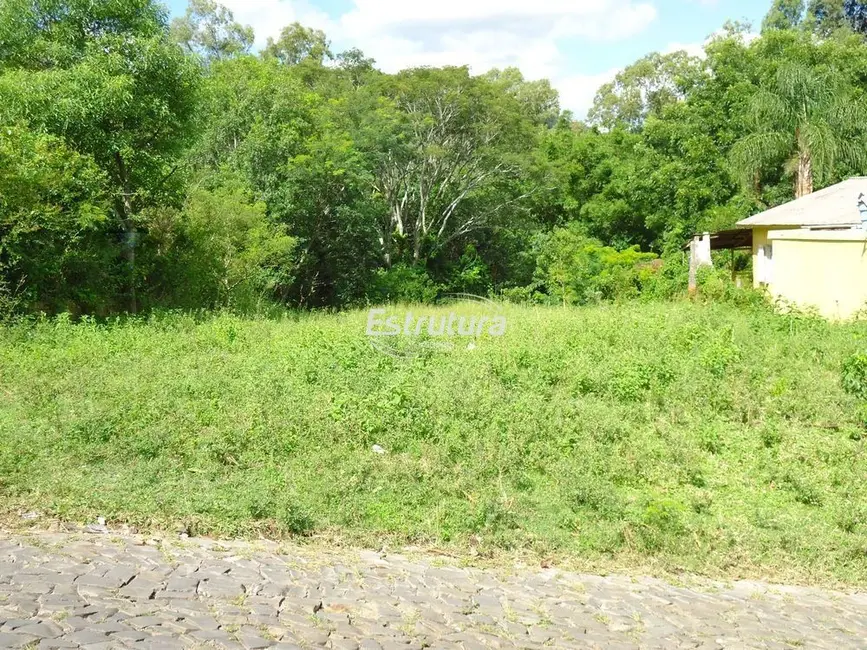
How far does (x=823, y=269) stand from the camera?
1302cm

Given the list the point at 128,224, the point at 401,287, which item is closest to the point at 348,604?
the point at 128,224

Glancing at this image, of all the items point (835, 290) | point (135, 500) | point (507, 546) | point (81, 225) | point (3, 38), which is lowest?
point (507, 546)

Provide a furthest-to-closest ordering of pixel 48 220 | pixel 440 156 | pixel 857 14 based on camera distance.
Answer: pixel 857 14
pixel 440 156
pixel 48 220

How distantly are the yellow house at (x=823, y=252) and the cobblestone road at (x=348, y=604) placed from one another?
8.90 m

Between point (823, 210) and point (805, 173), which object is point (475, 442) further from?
point (805, 173)

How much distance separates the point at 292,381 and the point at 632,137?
19.4 m

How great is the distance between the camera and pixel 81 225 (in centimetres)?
1210

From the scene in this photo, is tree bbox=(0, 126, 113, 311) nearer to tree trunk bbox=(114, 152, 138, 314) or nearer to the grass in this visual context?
tree trunk bbox=(114, 152, 138, 314)

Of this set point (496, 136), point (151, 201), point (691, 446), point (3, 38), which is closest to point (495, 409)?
point (691, 446)

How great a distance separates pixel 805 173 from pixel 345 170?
436 inches

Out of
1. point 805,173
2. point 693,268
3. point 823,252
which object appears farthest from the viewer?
point 805,173

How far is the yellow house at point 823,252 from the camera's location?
12.7m

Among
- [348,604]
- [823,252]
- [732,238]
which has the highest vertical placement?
[732,238]

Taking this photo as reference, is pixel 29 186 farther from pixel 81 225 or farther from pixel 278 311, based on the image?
pixel 278 311
